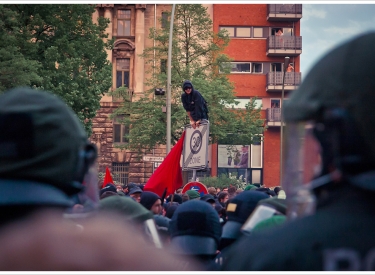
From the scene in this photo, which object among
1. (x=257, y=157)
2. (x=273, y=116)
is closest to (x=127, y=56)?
(x=273, y=116)

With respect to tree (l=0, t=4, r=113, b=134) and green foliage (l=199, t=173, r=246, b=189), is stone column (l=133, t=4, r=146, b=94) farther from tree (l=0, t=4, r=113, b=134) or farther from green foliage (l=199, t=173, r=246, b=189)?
tree (l=0, t=4, r=113, b=134)

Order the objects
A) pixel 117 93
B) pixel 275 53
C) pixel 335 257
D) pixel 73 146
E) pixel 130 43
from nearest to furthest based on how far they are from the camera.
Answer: pixel 335 257 < pixel 73 146 < pixel 117 93 < pixel 130 43 < pixel 275 53

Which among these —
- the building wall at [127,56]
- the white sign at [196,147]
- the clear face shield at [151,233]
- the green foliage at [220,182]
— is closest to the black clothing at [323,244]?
the clear face shield at [151,233]

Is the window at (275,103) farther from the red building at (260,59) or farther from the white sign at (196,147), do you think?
the white sign at (196,147)

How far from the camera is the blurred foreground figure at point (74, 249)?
142 cm

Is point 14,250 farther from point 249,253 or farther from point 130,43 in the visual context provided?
point 130,43

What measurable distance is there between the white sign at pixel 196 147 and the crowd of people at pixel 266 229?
9.49m

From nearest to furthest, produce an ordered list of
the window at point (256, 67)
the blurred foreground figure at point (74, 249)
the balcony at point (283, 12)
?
1. the blurred foreground figure at point (74, 249)
2. the balcony at point (283, 12)
3. the window at point (256, 67)

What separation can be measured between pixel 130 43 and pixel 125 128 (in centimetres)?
526

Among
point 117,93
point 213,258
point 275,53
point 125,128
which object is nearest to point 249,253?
point 213,258

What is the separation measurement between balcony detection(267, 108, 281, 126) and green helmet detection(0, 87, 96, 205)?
44488 mm

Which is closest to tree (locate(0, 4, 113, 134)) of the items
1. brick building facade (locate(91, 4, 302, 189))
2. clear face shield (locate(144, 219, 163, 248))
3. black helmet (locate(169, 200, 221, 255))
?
black helmet (locate(169, 200, 221, 255))

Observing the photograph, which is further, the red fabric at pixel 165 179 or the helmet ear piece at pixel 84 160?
the red fabric at pixel 165 179

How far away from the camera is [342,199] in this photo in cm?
172
